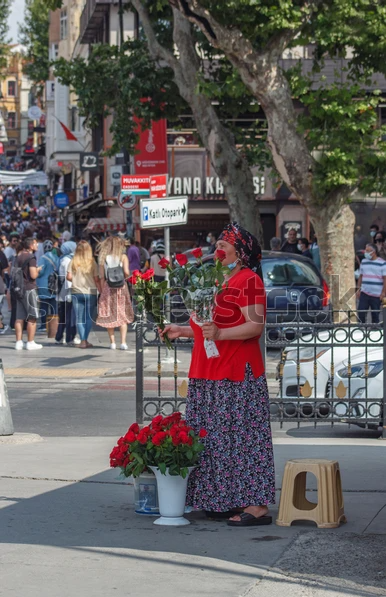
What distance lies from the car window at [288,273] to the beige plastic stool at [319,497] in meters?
13.4

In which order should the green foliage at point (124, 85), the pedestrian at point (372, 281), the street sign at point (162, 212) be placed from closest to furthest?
Result: the street sign at point (162, 212) < the pedestrian at point (372, 281) < the green foliage at point (124, 85)

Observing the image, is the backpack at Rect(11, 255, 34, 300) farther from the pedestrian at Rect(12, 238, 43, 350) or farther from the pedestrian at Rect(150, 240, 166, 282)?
the pedestrian at Rect(150, 240, 166, 282)

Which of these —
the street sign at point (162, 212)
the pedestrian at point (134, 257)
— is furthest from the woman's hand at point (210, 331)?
the pedestrian at point (134, 257)

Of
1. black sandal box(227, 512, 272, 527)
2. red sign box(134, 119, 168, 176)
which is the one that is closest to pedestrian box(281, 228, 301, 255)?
red sign box(134, 119, 168, 176)

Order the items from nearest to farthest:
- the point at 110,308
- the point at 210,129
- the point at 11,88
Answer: the point at 110,308 < the point at 210,129 < the point at 11,88

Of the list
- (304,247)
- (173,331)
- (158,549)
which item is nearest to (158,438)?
(173,331)

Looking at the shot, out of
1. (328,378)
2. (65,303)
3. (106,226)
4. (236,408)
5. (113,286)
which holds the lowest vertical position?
(65,303)

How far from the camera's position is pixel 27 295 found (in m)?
20.1

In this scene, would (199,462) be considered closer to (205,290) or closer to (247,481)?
(247,481)

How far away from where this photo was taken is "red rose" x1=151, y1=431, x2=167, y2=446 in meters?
7.14

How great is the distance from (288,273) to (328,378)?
932cm

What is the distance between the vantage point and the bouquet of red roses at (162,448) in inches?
279

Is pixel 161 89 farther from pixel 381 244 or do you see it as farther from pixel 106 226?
pixel 106 226

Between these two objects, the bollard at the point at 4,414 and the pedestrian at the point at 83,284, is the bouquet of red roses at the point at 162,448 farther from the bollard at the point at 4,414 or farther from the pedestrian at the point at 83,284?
the pedestrian at the point at 83,284
